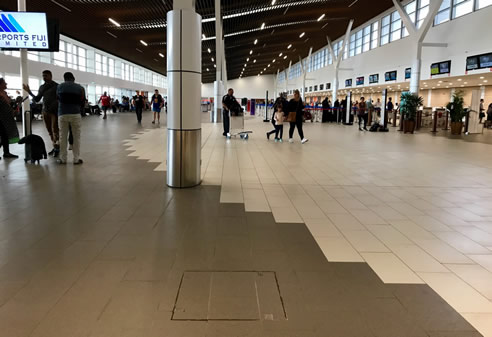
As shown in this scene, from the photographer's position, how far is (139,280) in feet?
8.86

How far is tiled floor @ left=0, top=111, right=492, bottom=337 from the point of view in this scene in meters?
2.24

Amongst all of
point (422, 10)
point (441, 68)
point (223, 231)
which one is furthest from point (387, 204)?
point (422, 10)

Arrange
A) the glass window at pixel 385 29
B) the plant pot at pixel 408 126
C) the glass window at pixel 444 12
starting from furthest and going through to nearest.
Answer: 1. the glass window at pixel 385 29
2. the glass window at pixel 444 12
3. the plant pot at pixel 408 126

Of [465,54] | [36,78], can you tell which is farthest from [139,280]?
[36,78]

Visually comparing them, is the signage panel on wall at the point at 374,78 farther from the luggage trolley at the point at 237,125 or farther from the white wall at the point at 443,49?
the luggage trolley at the point at 237,125

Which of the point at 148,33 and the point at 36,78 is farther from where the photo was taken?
the point at 36,78

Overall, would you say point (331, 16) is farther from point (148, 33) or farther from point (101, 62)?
point (101, 62)

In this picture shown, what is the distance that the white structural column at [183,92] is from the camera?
5445 mm

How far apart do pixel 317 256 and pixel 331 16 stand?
24774 mm

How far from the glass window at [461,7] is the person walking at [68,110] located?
18791mm

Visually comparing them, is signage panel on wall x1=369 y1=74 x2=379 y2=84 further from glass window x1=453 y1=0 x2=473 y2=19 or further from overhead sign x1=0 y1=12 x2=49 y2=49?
overhead sign x1=0 y1=12 x2=49 y2=49

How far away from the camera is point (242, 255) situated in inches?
126

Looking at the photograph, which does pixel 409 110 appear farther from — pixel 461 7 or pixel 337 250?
pixel 337 250

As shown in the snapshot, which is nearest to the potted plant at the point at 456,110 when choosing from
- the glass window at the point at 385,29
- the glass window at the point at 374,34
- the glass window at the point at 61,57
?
the glass window at the point at 385,29
